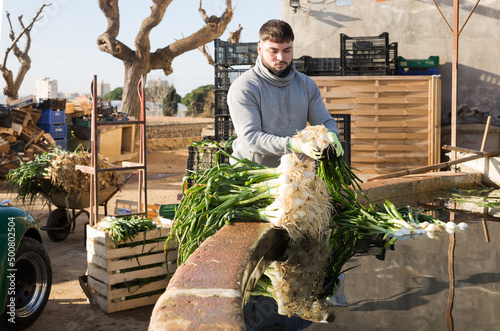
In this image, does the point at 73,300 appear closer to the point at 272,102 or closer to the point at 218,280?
the point at 272,102

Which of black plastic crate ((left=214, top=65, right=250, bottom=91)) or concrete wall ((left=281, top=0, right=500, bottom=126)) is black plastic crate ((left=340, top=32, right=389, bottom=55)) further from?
black plastic crate ((left=214, top=65, right=250, bottom=91))

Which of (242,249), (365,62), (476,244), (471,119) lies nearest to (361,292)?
(242,249)

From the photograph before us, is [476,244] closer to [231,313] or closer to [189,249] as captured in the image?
[189,249]

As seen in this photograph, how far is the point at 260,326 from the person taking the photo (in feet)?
6.43

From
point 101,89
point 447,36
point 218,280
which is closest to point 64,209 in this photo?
point 218,280

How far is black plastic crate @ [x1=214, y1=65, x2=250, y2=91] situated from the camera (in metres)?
9.42

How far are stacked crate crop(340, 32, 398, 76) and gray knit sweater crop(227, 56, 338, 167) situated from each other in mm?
8187

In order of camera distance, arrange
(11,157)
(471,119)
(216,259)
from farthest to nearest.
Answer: (11,157) → (471,119) → (216,259)

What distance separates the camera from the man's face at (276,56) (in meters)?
3.21

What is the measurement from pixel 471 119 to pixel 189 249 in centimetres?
1114

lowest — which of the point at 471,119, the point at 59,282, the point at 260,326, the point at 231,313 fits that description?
the point at 59,282

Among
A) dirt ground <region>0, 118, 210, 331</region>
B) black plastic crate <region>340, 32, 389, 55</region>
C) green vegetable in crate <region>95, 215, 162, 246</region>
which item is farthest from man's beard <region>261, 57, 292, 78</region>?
black plastic crate <region>340, 32, 389, 55</region>

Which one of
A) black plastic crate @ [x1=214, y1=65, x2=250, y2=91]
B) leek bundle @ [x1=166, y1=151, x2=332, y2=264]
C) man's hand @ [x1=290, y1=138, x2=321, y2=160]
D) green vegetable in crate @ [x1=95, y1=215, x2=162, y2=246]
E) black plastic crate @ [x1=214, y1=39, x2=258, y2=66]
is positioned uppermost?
black plastic crate @ [x1=214, y1=39, x2=258, y2=66]

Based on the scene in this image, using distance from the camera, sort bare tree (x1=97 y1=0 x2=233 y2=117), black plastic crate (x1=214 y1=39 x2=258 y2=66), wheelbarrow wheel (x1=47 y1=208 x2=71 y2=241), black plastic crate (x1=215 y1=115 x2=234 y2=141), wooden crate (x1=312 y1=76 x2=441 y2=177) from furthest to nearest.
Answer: bare tree (x1=97 y1=0 x2=233 y2=117), wooden crate (x1=312 y1=76 x2=441 y2=177), black plastic crate (x1=214 y1=39 x2=258 y2=66), black plastic crate (x1=215 y1=115 x2=234 y2=141), wheelbarrow wheel (x1=47 y1=208 x2=71 y2=241)
